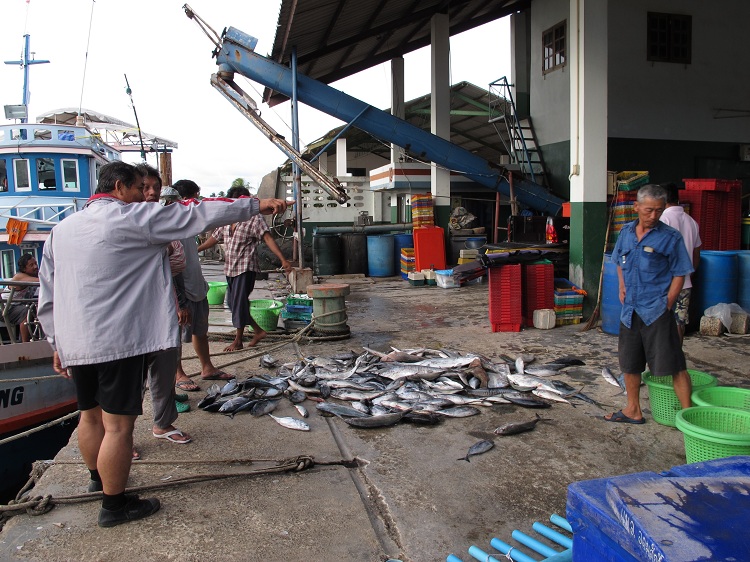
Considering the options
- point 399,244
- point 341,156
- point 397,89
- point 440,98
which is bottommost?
point 399,244

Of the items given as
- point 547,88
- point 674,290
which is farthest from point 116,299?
point 547,88

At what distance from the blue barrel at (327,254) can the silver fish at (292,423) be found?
11457mm

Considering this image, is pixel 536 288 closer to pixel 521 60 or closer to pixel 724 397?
pixel 724 397

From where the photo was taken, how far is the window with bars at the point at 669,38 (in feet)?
46.2

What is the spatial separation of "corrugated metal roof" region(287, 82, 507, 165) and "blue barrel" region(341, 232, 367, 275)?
12.7ft

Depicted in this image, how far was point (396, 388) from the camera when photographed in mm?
5504

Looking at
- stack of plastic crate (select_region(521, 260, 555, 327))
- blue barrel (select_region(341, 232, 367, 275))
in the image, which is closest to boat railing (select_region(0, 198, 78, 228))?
blue barrel (select_region(341, 232, 367, 275))

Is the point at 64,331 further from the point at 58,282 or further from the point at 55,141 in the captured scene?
the point at 55,141

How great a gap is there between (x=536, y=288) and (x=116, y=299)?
20.9 ft

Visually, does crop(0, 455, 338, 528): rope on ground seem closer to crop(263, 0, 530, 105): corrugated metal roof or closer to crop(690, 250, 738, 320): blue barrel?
crop(690, 250, 738, 320): blue barrel

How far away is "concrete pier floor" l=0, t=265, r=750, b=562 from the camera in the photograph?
120 inches

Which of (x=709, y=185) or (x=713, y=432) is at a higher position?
(x=709, y=185)

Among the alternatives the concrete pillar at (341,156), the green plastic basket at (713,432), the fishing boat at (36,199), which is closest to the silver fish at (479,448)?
the green plastic basket at (713,432)

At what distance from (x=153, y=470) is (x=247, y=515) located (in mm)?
966
